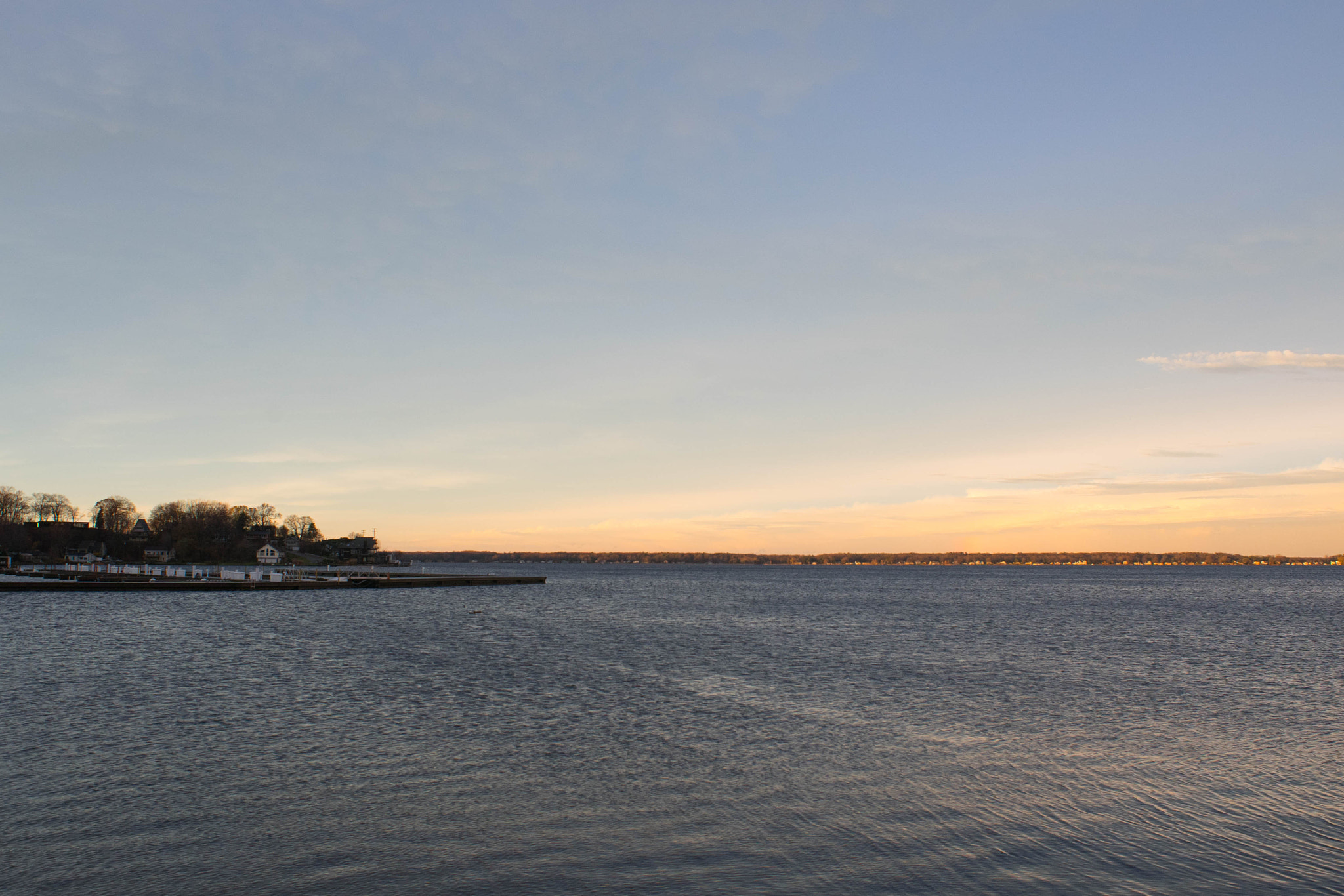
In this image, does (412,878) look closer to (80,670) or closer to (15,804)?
(15,804)

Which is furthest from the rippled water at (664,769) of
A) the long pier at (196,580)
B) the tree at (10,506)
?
the tree at (10,506)

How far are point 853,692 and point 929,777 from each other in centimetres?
1209

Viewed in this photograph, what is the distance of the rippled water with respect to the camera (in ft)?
44.9

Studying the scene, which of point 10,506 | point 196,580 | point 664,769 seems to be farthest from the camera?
point 10,506

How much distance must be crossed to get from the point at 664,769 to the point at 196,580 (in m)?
113

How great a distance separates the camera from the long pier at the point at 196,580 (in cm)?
10044

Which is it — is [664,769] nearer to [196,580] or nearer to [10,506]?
[196,580]

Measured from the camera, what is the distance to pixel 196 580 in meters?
111

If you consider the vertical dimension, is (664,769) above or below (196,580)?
above

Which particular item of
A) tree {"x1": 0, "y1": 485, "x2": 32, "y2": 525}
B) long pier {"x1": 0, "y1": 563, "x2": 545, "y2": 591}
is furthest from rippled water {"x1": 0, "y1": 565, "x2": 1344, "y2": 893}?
tree {"x1": 0, "y1": 485, "x2": 32, "y2": 525}

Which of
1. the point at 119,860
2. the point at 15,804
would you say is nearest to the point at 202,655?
the point at 15,804

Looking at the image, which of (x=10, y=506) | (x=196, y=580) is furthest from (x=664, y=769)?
(x=10, y=506)

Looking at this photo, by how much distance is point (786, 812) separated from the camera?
16.7 m

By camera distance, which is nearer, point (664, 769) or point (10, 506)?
point (664, 769)
